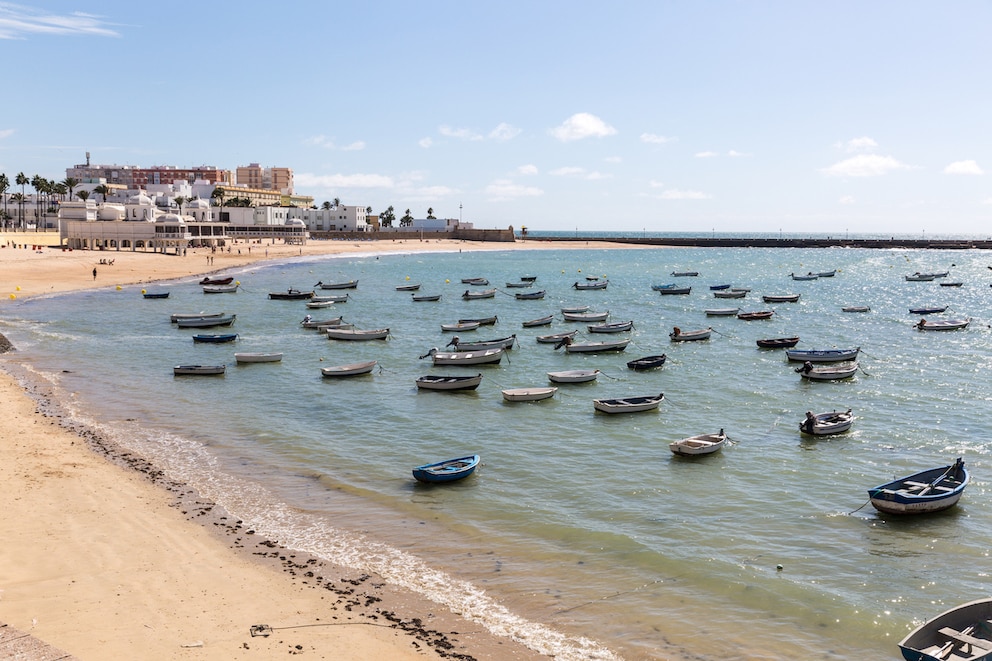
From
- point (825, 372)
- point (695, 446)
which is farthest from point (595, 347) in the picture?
point (695, 446)

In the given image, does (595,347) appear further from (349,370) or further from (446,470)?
(446,470)

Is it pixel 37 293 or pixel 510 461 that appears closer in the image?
pixel 510 461

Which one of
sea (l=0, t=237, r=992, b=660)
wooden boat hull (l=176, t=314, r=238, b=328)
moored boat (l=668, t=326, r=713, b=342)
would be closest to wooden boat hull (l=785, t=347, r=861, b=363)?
sea (l=0, t=237, r=992, b=660)

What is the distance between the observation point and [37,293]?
80.8 meters

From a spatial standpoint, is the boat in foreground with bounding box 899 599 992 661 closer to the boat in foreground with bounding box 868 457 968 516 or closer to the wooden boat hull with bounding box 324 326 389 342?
the boat in foreground with bounding box 868 457 968 516

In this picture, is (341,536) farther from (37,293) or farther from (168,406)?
(37,293)

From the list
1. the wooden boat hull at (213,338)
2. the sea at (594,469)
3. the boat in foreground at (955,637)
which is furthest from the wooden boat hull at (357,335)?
the boat in foreground at (955,637)

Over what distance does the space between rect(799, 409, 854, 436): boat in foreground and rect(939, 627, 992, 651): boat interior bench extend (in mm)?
18077

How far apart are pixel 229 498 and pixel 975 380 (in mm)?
43589

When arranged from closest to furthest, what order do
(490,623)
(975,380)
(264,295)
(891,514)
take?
(490,623)
(891,514)
(975,380)
(264,295)

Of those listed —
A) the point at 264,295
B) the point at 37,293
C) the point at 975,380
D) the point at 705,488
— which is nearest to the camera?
the point at 705,488

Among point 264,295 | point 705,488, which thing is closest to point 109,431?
point 705,488

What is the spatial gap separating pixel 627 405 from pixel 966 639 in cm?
2170

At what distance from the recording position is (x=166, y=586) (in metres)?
17.9
